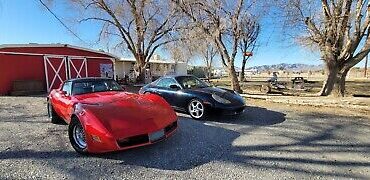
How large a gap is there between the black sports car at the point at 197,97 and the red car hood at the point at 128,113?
1.90 meters

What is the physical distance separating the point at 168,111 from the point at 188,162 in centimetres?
124

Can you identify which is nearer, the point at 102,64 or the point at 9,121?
the point at 9,121

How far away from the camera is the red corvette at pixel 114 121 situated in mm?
3971

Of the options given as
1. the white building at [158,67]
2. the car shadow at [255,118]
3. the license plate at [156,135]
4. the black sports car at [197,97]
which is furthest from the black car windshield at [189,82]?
the white building at [158,67]

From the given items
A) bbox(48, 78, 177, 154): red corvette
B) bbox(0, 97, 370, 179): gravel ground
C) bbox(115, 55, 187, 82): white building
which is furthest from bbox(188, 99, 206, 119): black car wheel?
bbox(115, 55, 187, 82): white building

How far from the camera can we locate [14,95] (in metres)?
14.6

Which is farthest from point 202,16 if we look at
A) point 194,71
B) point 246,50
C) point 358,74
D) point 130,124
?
point 358,74

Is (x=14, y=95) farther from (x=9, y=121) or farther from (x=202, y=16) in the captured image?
(x=202, y=16)

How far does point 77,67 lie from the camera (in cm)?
1808

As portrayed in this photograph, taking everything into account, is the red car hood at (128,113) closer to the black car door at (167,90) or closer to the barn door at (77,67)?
the black car door at (167,90)

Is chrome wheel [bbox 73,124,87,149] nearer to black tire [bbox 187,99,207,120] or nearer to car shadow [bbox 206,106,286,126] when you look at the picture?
black tire [bbox 187,99,207,120]

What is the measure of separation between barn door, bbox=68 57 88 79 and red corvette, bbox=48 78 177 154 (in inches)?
516

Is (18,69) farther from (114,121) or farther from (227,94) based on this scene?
(114,121)

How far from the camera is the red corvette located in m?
3.97
